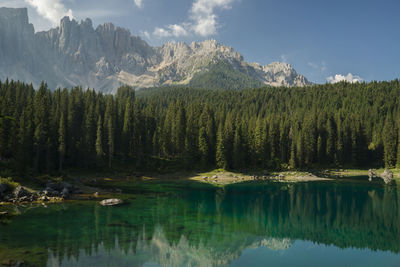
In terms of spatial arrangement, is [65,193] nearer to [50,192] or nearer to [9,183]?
[50,192]

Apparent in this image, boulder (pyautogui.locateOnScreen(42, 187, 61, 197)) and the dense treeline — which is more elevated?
the dense treeline

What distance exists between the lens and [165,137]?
340 feet

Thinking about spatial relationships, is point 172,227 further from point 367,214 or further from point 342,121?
point 342,121

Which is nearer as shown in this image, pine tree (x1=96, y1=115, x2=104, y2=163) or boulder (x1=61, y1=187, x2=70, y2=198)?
boulder (x1=61, y1=187, x2=70, y2=198)

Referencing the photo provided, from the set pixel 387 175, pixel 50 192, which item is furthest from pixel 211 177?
pixel 387 175

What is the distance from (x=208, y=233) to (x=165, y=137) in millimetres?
70766

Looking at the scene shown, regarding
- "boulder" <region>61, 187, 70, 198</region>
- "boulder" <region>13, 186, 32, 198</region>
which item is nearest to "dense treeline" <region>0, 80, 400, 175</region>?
"boulder" <region>13, 186, 32, 198</region>

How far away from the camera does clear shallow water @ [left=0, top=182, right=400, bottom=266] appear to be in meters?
27.2

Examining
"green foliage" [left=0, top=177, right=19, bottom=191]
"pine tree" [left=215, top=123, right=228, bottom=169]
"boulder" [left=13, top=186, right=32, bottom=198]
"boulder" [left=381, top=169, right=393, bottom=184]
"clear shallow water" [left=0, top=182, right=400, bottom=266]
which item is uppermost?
"pine tree" [left=215, top=123, right=228, bottom=169]

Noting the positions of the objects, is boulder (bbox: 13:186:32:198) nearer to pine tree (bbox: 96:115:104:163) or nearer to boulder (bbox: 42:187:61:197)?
boulder (bbox: 42:187:61:197)

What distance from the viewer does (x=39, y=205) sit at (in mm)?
45031

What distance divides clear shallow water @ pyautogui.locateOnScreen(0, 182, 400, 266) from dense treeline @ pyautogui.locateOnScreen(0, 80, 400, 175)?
89.8ft

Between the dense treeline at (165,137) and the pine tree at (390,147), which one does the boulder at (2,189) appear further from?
the pine tree at (390,147)

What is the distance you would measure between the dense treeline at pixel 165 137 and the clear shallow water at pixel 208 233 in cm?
2737
